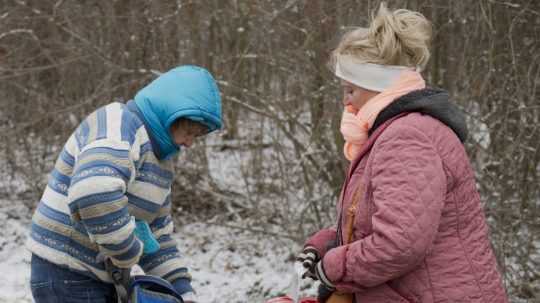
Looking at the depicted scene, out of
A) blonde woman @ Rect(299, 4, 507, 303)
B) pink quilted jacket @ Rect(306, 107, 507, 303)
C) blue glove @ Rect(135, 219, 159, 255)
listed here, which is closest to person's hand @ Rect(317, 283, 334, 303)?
blonde woman @ Rect(299, 4, 507, 303)

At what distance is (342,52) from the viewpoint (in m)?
2.68

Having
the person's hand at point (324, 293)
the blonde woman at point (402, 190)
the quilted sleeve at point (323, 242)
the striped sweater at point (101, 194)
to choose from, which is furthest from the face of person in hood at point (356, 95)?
the striped sweater at point (101, 194)

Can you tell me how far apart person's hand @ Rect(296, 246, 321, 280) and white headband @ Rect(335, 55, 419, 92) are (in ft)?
1.97

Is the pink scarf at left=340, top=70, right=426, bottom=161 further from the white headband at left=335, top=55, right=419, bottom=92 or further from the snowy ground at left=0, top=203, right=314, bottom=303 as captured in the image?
the snowy ground at left=0, top=203, right=314, bottom=303

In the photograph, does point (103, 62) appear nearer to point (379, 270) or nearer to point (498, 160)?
point (498, 160)

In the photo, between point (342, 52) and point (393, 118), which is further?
point (342, 52)

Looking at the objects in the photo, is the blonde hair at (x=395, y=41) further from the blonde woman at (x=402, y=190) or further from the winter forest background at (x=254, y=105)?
the winter forest background at (x=254, y=105)

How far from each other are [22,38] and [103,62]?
1.05 meters

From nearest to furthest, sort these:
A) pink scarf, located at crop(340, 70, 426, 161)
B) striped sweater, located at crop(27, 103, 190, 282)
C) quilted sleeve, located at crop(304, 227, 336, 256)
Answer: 1. pink scarf, located at crop(340, 70, 426, 161)
2. striped sweater, located at crop(27, 103, 190, 282)
3. quilted sleeve, located at crop(304, 227, 336, 256)

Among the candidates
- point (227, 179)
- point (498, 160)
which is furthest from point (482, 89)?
point (227, 179)

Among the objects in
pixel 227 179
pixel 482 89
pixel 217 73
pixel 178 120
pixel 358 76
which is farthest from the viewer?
pixel 227 179

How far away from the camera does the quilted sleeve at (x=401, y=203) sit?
2.34m

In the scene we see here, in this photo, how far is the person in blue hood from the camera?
270 centimetres

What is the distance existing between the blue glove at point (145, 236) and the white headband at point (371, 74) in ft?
3.15
